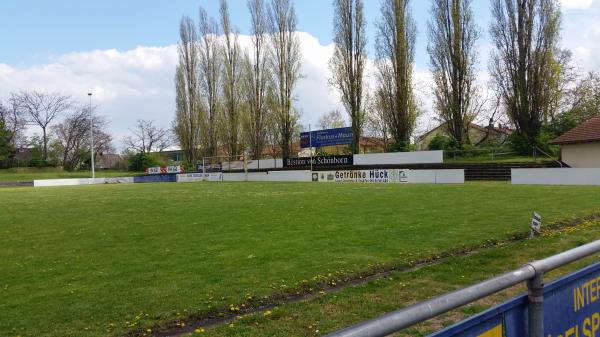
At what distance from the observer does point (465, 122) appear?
4706 centimetres

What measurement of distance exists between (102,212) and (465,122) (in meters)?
37.8

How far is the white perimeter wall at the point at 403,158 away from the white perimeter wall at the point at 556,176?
12.5m

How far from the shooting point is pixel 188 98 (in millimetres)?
70250

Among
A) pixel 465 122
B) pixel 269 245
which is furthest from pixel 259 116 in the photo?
pixel 269 245

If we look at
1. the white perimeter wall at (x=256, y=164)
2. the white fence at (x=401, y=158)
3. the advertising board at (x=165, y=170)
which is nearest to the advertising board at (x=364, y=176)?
the white fence at (x=401, y=158)

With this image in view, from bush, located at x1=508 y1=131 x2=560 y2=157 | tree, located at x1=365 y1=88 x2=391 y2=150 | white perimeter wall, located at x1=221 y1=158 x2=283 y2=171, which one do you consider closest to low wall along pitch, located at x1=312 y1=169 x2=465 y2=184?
tree, located at x1=365 y1=88 x2=391 y2=150

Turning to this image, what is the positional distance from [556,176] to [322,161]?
29558mm

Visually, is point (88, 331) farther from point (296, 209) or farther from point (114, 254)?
point (296, 209)

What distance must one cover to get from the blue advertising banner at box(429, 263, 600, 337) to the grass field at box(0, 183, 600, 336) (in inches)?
171

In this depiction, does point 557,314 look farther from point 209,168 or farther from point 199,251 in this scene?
point 209,168

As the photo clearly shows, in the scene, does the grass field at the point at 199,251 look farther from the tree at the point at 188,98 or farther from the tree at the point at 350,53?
the tree at the point at 188,98

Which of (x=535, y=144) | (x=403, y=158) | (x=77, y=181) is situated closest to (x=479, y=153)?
(x=535, y=144)

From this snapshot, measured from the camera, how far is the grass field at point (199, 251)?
247 inches

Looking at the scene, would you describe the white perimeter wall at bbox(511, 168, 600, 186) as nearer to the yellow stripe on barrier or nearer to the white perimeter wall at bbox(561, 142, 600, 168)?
the white perimeter wall at bbox(561, 142, 600, 168)
